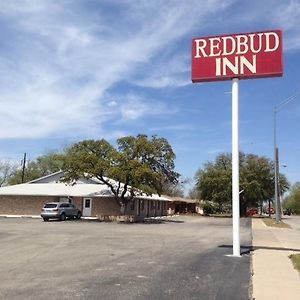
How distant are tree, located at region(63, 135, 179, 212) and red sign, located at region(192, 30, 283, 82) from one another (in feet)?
86.0

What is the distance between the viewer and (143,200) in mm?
60156

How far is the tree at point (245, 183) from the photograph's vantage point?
73.7 m

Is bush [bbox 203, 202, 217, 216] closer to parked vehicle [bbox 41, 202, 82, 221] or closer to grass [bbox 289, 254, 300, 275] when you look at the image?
parked vehicle [bbox 41, 202, 82, 221]

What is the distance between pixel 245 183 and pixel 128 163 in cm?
3339

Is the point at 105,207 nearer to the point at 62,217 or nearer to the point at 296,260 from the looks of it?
the point at 62,217

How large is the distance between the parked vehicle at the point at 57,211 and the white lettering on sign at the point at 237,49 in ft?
95.2

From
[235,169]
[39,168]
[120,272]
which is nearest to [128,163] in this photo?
[235,169]

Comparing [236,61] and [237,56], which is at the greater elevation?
[237,56]

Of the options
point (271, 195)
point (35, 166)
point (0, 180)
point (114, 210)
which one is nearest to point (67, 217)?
point (114, 210)

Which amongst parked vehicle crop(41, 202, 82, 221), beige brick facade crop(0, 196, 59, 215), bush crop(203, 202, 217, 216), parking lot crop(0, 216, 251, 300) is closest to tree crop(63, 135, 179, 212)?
parked vehicle crop(41, 202, 82, 221)

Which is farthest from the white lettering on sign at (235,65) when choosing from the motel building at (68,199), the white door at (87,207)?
the white door at (87,207)

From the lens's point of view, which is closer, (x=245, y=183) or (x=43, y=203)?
(x=43, y=203)

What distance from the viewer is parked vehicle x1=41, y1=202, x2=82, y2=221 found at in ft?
140

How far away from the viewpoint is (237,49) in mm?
16453
